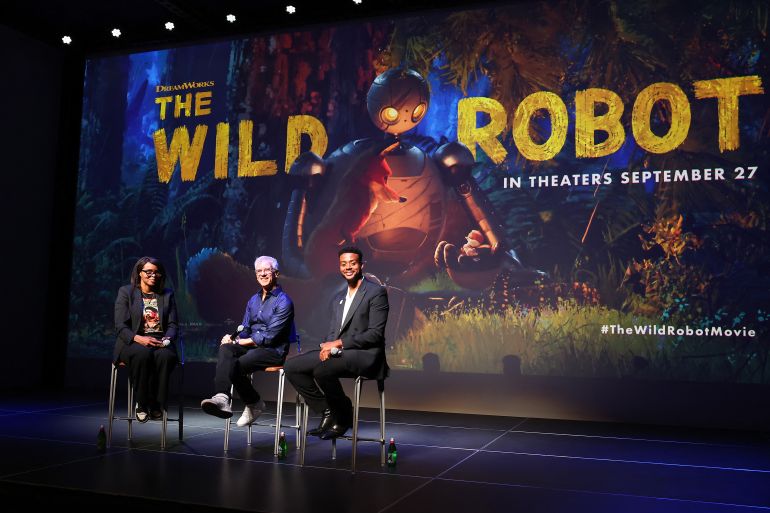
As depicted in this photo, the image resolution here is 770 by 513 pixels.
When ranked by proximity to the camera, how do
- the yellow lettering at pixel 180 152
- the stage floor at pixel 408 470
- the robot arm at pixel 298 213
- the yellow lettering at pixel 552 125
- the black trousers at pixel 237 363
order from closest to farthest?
1. the stage floor at pixel 408 470
2. the black trousers at pixel 237 363
3. the yellow lettering at pixel 552 125
4. the robot arm at pixel 298 213
5. the yellow lettering at pixel 180 152

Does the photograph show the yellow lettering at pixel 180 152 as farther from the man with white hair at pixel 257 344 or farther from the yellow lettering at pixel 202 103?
the man with white hair at pixel 257 344

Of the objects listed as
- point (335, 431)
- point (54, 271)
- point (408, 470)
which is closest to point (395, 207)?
point (335, 431)

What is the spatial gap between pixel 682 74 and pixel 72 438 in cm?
512

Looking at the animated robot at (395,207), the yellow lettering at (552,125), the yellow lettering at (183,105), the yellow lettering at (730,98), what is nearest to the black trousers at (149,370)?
the animated robot at (395,207)

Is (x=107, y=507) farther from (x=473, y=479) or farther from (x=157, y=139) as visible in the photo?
(x=157, y=139)

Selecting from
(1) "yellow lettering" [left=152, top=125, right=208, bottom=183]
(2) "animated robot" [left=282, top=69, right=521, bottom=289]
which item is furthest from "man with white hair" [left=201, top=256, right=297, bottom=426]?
(1) "yellow lettering" [left=152, top=125, right=208, bottom=183]

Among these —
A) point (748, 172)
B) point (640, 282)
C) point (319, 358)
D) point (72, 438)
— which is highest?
point (748, 172)

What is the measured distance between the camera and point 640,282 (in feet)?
18.8

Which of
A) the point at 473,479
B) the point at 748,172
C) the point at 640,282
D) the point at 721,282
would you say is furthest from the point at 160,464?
the point at 748,172

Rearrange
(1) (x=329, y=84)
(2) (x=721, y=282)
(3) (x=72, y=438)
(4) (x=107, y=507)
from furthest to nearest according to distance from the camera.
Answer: (1) (x=329, y=84), (2) (x=721, y=282), (3) (x=72, y=438), (4) (x=107, y=507)

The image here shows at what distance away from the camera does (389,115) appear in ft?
21.6

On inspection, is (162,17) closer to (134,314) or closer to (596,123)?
(134,314)

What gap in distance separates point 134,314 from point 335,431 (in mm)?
1515

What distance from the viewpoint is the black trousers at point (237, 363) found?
4.25 m
